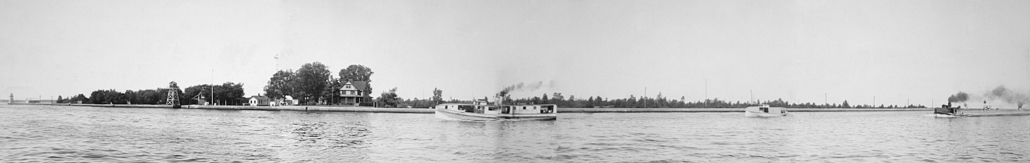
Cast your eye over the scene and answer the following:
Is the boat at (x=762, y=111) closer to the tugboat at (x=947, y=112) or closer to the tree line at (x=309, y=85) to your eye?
the tugboat at (x=947, y=112)

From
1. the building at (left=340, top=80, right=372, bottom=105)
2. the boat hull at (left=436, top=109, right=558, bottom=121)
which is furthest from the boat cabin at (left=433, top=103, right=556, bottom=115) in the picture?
the building at (left=340, top=80, right=372, bottom=105)

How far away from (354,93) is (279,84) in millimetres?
10862

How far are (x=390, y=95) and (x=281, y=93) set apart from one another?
1764 centimetres

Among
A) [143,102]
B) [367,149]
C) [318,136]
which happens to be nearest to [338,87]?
[143,102]

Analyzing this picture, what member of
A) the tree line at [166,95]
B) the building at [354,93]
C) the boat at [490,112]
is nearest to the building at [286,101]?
the building at [354,93]

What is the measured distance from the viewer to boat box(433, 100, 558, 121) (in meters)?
45.8

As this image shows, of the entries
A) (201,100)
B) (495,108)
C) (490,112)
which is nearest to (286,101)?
(201,100)

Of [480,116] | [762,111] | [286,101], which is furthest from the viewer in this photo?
[286,101]

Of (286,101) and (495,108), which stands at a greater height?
(286,101)

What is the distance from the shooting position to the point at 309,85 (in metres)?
82.2

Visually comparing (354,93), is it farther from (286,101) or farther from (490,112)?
(490,112)

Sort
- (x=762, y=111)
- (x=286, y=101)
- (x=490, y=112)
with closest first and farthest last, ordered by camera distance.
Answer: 1. (x=490, y=112)
2. (x=762, y=111)
3. (x=286, y=101)

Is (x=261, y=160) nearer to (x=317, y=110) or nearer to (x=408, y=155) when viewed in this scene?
(x=408, y=155)

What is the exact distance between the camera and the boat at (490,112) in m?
45.8
